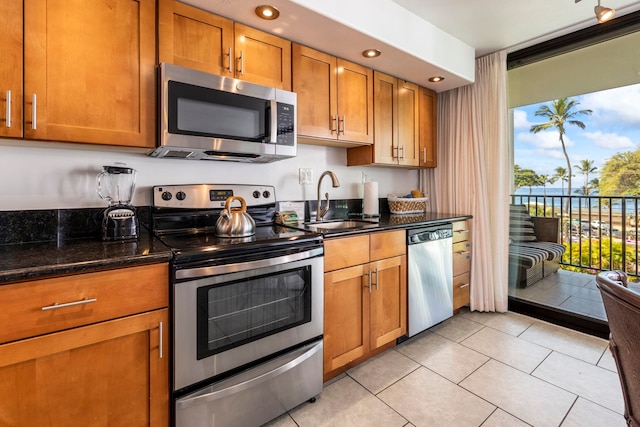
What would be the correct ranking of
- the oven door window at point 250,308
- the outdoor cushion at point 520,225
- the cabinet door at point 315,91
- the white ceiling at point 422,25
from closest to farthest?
the oven door window at point 250,308 → the white ceiling at point 422,25 → the cabinet door at point 315,91 → the outdoor cushion at point 520,225

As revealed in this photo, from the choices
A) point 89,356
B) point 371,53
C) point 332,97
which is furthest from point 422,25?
point 89,356

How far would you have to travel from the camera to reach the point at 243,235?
1.60 metres

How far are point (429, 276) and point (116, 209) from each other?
2.13m

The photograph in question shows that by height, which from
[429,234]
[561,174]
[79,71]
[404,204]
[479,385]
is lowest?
[479,385]

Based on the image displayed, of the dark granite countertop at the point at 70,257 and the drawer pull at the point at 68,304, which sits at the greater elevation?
the dark granite countertop at the point at 70,257

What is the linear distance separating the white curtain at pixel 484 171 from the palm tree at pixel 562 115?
1.20ft

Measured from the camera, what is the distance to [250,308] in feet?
4.69

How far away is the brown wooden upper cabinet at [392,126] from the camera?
2496 millimetres

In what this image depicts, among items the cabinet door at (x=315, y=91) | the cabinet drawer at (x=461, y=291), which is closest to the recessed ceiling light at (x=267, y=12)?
the cabinet door at (x=315, y=91)

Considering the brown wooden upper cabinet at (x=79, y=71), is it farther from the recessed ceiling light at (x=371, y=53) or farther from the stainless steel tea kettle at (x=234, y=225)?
the recessed ceiling light at (x=371, y=53)

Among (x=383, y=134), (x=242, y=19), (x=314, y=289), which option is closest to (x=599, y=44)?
(x=383, y=134)

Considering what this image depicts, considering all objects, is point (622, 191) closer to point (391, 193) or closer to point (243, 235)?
point (391, 193)

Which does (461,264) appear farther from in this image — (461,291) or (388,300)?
(388,300)

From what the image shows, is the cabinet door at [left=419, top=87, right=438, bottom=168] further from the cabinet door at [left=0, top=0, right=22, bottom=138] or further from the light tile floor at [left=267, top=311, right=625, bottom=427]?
the cabinet door at [left=0, top=0, right=22, bottom=138]
